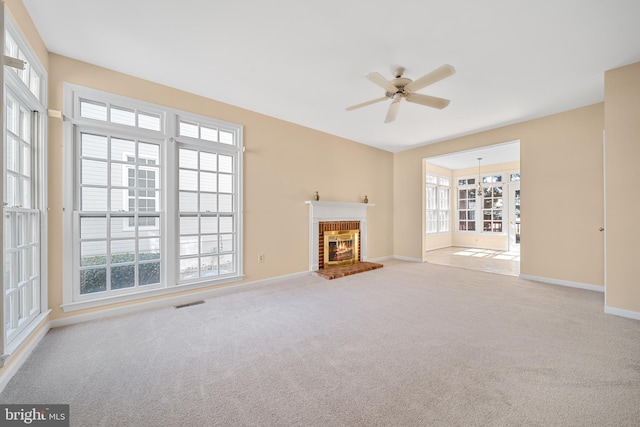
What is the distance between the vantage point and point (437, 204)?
27.8ft

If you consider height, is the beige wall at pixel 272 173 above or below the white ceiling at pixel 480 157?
below

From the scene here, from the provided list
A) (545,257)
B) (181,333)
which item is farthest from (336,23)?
(545,257)

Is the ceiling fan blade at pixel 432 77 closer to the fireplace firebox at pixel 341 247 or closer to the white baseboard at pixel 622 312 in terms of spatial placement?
→ the fireplace firebox at pixel 341 247

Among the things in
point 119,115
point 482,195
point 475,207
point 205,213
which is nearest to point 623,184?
point 205,213

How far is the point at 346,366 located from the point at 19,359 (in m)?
2.44

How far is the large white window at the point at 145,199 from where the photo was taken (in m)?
2.72

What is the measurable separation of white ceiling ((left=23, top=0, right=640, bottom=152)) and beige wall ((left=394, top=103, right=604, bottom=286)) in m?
0.57

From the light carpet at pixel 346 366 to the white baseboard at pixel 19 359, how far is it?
39mm

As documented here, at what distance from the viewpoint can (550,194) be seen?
Answer: 13.6ft

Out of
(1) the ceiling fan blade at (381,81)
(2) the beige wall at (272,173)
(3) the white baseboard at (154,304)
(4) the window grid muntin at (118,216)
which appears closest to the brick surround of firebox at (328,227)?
(2) the beige wall at (272,173)

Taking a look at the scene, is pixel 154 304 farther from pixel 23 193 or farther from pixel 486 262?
pixel 486 262

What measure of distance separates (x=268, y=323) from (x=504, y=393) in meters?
1.99

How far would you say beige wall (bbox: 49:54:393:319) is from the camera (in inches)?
102

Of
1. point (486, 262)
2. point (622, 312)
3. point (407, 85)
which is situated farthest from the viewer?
point (486, 262)
